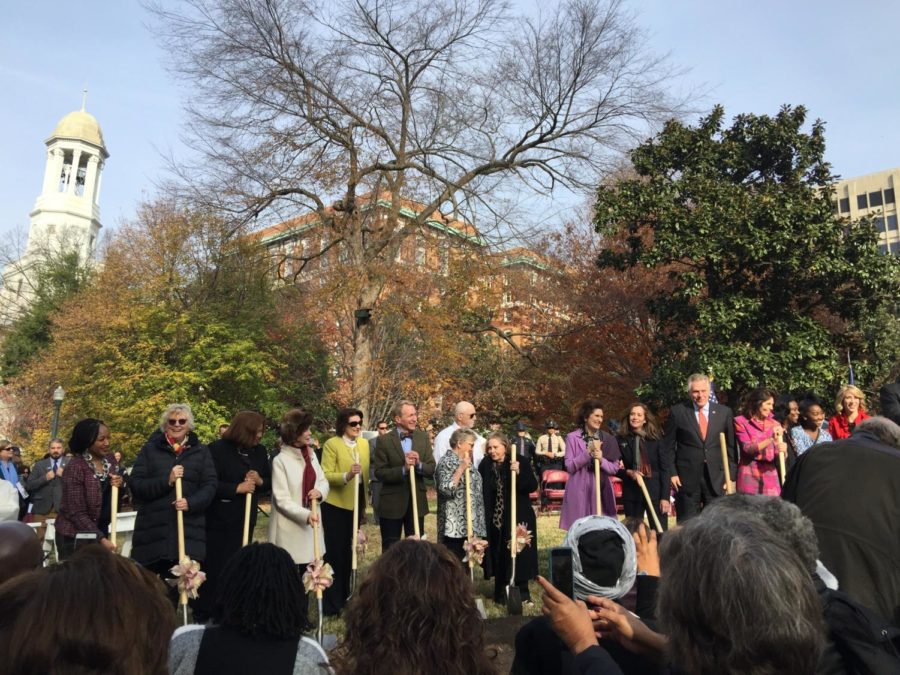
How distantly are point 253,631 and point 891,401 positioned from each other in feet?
18.3

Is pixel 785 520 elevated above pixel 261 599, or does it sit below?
above

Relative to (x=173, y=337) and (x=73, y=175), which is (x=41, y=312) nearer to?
(x=173, y=337)

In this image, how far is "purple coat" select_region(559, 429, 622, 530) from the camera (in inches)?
300

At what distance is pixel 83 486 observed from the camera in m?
6.01

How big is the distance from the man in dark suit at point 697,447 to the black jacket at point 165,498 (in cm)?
471

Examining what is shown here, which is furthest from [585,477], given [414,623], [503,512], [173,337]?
[173,337]

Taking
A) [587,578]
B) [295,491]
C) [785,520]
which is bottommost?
[587,578]

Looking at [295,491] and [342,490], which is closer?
[295,491]

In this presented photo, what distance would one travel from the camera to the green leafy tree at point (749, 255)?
15.6 metres

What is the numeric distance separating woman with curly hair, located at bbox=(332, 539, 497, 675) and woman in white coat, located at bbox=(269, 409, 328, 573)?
431 centimetres

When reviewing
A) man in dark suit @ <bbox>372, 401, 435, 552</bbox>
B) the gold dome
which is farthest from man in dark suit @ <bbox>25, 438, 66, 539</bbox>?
the gold dome

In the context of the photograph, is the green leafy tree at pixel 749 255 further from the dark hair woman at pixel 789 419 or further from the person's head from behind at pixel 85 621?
the person's head from behind at pixel 85 621

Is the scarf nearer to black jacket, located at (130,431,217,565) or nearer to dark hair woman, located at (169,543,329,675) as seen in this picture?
black jacket, located at (130,431,217,565)

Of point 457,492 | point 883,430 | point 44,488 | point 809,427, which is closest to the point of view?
point 883,430
